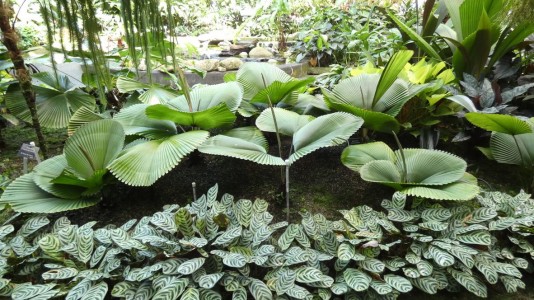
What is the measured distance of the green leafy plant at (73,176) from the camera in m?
1.41

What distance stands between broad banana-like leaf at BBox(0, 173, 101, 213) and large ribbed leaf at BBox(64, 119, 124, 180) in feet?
0.40

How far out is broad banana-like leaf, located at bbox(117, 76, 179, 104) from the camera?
200 cm

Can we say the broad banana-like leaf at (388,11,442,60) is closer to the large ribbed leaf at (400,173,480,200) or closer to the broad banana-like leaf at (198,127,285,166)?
the large ribbed leaf at (400,173,480,200)

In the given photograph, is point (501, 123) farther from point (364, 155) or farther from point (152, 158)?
point (152, 158)

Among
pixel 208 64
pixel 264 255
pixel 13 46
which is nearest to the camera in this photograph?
pixel 264 255

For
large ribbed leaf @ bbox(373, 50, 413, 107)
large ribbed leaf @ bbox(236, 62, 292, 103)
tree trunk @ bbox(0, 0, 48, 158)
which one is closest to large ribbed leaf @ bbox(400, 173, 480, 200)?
large ribbed leaf @ bbox(373, 50, 413, 107)

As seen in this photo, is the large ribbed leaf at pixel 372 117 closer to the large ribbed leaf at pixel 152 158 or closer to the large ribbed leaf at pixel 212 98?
the large ribbed leaf at pixel 212 98

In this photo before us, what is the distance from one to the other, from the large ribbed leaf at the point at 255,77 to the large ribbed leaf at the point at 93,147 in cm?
77

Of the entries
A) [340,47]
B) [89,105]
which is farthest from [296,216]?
[340,47]

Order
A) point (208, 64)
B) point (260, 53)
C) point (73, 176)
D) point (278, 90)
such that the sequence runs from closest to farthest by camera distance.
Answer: point (73, 176) < point (278, 90) < point (208, 64) < point (260, 53)

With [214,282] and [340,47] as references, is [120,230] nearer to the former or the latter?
[214,282]

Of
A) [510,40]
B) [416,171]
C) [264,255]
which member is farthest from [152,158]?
[510,40]

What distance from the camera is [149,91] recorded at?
2037 mm

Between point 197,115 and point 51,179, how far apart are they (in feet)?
2.26
